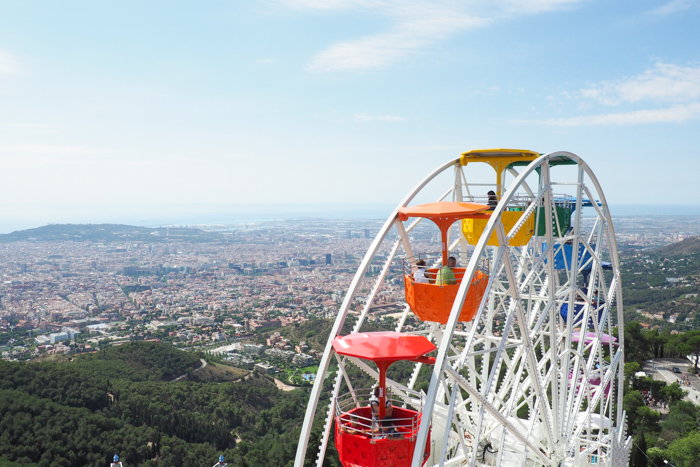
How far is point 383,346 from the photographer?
9.11m

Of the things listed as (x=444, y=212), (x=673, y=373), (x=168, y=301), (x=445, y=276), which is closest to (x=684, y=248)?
(x=673, y=373)

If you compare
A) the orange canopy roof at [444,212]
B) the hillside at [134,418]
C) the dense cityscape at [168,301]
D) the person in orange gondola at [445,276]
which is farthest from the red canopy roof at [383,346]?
the dense cityscape at [168,301]

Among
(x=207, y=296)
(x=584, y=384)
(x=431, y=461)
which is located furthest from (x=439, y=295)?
(x=207, y=296)

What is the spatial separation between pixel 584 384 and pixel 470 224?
5.53m

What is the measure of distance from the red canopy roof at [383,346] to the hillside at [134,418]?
78.1 feet

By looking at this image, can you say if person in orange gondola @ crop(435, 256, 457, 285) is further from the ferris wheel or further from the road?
the road

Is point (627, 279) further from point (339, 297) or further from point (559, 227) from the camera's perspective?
point (559, 227)

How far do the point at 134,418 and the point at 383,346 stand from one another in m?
41.6

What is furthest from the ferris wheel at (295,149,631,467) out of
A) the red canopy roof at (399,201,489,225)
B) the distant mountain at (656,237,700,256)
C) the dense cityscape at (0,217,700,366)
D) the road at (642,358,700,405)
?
the distant mountain at (656,237,700,256)

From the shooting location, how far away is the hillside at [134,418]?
35.5 meters

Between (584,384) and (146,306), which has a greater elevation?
(584,384)

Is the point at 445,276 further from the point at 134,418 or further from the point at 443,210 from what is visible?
the point at 134,418

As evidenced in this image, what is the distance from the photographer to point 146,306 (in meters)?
134

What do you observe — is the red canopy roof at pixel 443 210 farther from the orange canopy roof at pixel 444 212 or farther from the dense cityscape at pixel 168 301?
the dense cityscape at pixel 168 301
